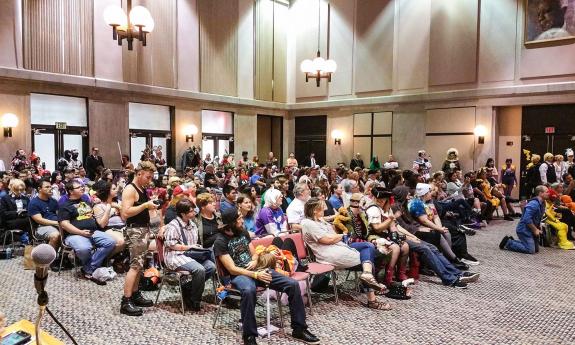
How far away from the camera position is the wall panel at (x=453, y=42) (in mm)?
14348

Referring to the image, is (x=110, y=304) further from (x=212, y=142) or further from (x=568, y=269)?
(x=212, y=142)

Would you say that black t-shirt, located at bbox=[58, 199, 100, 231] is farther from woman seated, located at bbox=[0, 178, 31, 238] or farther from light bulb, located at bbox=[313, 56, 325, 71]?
light bulb, located at bbox=[313, 56, 325, 71]

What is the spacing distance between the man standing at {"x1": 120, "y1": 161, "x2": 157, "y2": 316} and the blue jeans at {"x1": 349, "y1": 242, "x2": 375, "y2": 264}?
240 centimetres

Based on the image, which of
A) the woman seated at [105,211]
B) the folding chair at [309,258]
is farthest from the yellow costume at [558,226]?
the woman seated at [105,211]

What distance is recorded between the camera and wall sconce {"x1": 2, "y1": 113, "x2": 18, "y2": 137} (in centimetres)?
1142

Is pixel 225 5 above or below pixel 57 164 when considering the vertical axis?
above

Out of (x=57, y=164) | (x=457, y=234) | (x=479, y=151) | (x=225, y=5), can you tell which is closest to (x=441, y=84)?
(x=479, y=151)

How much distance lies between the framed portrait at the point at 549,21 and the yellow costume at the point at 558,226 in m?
7.39

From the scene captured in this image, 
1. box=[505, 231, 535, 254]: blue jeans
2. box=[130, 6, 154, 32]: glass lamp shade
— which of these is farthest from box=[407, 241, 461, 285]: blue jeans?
box=[130, 6, 154, 32]: glass lamp shade

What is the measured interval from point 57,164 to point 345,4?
1230 cm

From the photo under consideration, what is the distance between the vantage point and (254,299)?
12.4ft

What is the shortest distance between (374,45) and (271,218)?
13.0m

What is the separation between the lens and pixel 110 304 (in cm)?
477

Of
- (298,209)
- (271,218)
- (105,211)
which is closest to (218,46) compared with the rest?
(105,211)
